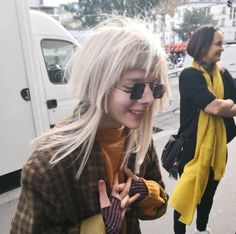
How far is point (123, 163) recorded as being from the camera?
123cm

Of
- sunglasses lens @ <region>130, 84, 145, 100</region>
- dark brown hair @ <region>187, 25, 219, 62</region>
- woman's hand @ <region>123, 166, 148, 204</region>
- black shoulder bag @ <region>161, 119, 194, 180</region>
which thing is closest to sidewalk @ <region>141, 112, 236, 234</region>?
black shoulder bag @ <region>161, 119, 194, 180</region>

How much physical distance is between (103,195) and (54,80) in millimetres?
3193

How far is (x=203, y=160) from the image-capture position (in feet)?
7.14

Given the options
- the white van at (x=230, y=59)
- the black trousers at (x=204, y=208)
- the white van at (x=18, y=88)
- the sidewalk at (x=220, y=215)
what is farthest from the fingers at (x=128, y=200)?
the white van at (x=230, y=59)

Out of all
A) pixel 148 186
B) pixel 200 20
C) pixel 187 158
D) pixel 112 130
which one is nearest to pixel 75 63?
pixel 112 130

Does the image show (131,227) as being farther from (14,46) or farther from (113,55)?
(14,46)

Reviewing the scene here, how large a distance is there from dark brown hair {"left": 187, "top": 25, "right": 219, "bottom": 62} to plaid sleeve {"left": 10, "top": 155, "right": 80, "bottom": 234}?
1521 millimetres

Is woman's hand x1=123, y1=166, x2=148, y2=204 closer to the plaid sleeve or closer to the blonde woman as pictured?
the blonde woman

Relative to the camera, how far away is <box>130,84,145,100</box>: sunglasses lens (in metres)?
1.08

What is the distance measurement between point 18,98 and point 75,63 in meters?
2.41

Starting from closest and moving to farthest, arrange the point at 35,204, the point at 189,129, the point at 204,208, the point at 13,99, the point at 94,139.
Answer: the point at 35,204
the point at 94,139
the point at 189,129
the point at 204,208
the point at 13,99

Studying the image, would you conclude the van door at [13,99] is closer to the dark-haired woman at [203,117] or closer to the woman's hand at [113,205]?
the dark-haired woman at [203,117]

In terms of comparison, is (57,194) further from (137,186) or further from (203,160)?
(203,160)

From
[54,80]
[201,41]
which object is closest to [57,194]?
[201,41]
